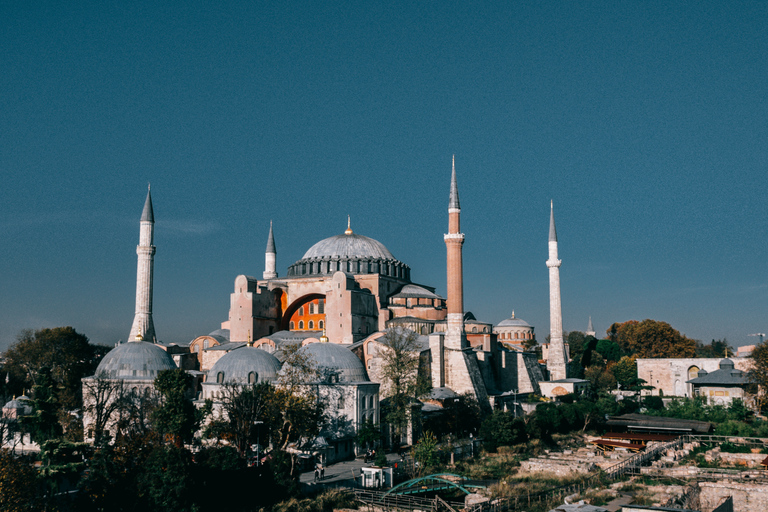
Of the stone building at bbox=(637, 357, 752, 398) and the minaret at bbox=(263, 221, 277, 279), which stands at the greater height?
the minaret at bbox=(263, 221, 277, 279)

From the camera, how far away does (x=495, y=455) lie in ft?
82.9

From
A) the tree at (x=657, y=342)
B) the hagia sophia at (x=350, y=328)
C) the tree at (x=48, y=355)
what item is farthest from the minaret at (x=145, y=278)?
the tree at (x=657, y=342)

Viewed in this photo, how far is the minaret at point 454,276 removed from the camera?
33.5 metres

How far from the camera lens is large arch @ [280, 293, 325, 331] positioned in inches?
1545

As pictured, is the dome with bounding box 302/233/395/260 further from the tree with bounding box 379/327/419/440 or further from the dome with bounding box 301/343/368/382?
the dome with bounding box 301/343/368/382

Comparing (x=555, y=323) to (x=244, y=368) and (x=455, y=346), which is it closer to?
(x=455, y=346)

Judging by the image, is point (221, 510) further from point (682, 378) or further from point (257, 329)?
point (682, 378)

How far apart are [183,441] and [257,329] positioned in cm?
1685

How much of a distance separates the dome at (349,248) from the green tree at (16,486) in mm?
26640

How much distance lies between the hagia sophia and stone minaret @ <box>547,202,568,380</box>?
A: 2.5 inches

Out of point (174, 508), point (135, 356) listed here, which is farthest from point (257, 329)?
point (174, 508)

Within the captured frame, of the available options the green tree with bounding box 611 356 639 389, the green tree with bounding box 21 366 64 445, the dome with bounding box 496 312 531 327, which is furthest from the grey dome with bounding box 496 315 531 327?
the green tree with bounding box 21 366 64 445

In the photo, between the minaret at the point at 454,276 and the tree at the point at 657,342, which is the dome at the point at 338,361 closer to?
the minaret at the point at 454,276

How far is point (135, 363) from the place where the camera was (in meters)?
26.4
